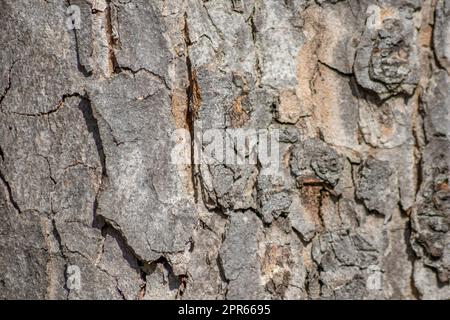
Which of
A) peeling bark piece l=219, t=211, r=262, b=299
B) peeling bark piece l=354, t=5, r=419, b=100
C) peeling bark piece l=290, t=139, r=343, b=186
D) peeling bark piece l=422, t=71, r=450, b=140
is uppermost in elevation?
peeling bark piece l=354, t=5, r=419, b=100

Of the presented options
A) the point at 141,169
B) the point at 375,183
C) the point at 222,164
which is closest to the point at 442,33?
the point at 375,183

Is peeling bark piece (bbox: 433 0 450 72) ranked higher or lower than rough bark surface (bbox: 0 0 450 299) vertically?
higher

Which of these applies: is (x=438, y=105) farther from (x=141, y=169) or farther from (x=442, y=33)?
(x=141, y=169)

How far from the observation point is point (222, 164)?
1166mm

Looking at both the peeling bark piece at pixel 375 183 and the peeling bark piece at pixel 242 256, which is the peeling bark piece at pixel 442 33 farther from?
the peeling bark piece at pixel 242 256

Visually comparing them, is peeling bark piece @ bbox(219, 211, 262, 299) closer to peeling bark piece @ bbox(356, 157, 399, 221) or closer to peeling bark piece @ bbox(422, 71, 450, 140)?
peeling bark piece @ bbox(356, 157, 399, 221)

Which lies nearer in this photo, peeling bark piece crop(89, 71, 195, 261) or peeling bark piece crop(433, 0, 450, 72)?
peeling bark piece crop(89, 71, 195, 261)

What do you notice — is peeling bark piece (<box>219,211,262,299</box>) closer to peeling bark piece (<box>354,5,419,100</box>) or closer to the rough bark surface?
the rough bark surface

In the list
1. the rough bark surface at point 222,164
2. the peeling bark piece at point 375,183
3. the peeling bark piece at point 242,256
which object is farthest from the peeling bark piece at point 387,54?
the peeling bark piece at point 242,256

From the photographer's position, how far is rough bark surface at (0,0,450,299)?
1158 mm

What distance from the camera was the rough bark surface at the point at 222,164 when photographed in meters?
1.16

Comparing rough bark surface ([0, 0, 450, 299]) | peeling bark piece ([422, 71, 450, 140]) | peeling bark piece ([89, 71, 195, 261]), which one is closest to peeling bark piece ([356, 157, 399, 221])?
rough bark surface ([0, 0, 450, 299])

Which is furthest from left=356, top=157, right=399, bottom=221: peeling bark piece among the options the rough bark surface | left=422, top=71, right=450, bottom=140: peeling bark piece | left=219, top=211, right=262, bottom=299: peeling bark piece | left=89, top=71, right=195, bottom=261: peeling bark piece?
left=89, top=71, right=195, bottom=261: peeling bark piece
